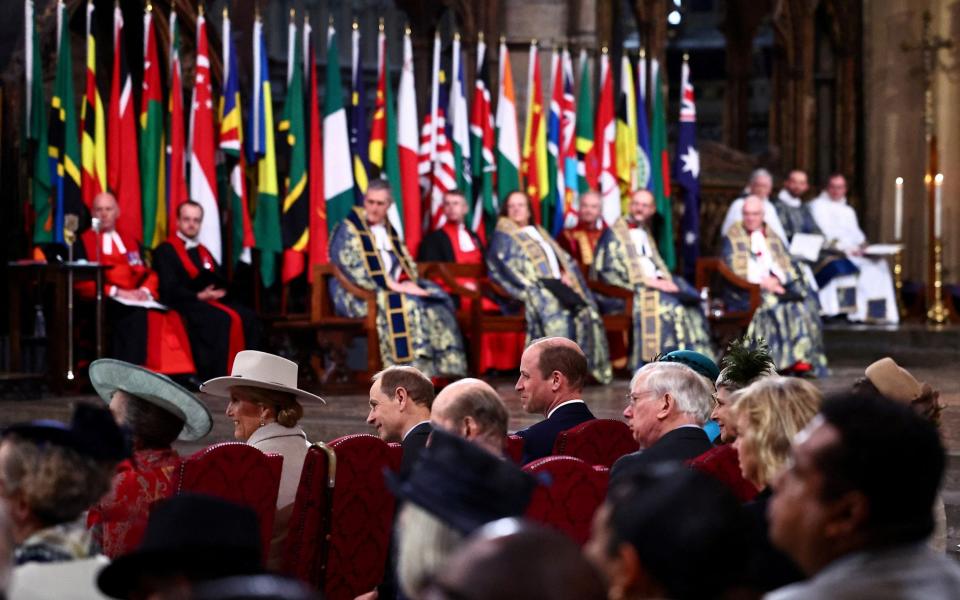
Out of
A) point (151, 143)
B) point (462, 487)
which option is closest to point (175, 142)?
point (151, 143)

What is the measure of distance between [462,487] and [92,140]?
26.6 feet

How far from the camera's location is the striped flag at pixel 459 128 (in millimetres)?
11297

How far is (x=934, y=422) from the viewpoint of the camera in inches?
155

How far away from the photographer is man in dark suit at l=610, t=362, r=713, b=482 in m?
4.05

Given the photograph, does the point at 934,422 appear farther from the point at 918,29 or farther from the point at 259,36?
the point at 918,29

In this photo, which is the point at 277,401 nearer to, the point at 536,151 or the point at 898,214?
the point at 536,151

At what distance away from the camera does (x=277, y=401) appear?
478 cm

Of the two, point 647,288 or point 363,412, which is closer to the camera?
point 363,412

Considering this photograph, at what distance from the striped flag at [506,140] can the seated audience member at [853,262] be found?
11.3 ft

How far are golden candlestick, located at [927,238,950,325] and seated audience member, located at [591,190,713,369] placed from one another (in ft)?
10.9

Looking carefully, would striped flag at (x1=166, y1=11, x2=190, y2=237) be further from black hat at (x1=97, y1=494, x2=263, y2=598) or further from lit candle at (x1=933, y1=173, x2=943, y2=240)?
black hat at (x1=97, y1=494, x2=263, y2=598)

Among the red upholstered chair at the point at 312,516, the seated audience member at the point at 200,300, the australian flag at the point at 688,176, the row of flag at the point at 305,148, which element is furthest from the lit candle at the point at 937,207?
the red upholstered chair at the point at 312,516

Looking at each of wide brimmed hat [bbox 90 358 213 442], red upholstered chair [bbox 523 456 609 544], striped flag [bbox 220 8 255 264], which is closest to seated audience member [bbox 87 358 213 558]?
wide brimmed hat [bbox 90 358 213 442]

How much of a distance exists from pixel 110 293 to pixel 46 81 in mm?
1865
